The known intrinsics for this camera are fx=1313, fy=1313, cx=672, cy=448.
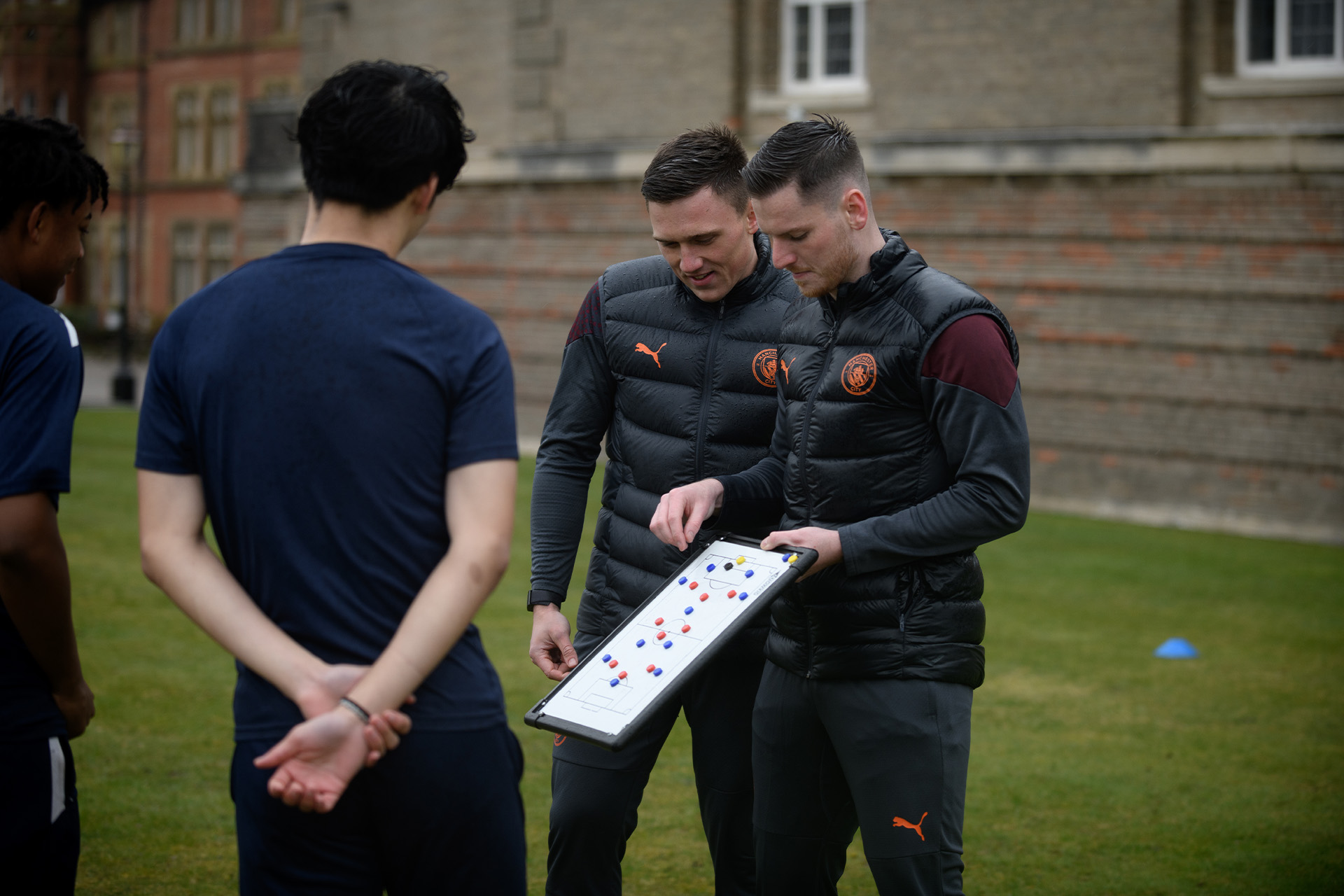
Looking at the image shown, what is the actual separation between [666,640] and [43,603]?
4.26ft

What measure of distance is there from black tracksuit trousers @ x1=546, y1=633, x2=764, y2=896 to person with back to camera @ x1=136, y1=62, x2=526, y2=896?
1235mm

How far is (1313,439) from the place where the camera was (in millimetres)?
14438

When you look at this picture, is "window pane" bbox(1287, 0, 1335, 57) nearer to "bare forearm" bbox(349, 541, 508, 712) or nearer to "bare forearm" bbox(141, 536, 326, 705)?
"bare forearm" bbox(349, 541, 508, 712)

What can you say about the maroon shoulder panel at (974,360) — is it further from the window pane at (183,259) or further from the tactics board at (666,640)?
the window pane at (183,259)

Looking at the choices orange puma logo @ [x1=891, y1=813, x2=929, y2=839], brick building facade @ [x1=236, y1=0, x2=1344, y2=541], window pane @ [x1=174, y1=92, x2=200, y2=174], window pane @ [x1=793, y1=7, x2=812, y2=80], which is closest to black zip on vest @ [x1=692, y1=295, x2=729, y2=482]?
orange puma logo @ [x1=891, y1=813, x2=929, y2=839]

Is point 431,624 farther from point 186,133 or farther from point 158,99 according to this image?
point 158,99

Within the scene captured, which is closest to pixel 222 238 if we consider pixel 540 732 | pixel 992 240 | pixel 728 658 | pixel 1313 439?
pixel 992 240

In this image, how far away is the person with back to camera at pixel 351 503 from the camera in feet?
7.25

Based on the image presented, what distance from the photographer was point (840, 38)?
19.1 meters

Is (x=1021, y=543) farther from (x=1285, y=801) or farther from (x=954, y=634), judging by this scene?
(x=954, y=634)

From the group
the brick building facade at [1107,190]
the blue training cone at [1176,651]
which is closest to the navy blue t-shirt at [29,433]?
the blue training cone at [1176,651]

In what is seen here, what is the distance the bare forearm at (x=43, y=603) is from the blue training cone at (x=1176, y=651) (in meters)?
7.41

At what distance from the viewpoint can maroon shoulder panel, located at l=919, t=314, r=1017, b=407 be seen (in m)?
2.95

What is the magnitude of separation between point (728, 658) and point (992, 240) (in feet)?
43.6
